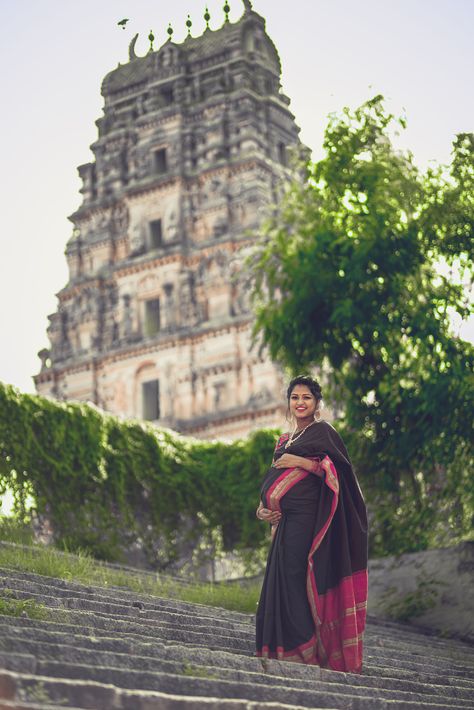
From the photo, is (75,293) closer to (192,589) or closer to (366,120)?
→ (366,120)

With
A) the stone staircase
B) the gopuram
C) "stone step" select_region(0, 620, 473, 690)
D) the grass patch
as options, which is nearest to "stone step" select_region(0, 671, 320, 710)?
the stone staircase

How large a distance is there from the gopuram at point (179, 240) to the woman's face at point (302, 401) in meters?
22.4

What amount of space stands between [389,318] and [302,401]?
29.4 ft

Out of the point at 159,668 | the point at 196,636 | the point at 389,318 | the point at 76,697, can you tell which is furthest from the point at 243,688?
the point at 389,318

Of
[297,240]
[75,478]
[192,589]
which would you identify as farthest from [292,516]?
[297,240]

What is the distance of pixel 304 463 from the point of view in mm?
6852

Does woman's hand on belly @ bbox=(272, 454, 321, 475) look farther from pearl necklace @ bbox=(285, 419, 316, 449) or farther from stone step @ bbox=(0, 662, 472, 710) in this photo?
stone step @ bbox=(0, 662, 472, 710)

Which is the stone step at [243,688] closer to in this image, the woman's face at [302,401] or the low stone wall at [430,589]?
the woman's face at [302,401]

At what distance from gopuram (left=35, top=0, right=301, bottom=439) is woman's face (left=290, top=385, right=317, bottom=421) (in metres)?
22.4

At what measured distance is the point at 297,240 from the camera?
17.1 metres

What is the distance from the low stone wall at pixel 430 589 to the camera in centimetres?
1338

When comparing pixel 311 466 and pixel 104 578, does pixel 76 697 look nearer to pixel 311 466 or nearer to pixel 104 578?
pixel 311 466

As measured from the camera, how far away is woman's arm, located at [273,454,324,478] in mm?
6848

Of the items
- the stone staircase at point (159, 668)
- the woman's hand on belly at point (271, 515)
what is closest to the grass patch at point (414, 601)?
the stone staircase at point (159, 668)
